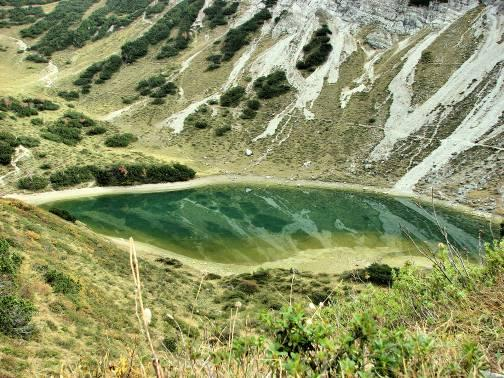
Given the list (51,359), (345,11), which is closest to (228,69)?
(345,11)

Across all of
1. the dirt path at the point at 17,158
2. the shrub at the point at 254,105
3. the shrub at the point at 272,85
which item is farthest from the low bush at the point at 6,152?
the shrub at the point at 272,85

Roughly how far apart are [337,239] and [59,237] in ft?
88.6

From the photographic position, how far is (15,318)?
1526 centimetres

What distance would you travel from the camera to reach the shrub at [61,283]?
66.9ft

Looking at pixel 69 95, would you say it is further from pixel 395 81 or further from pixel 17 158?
pixel 395 81

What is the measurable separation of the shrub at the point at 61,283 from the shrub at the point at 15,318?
3.99m

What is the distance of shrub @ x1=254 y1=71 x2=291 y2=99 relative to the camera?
284 ft

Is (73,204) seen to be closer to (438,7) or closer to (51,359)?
(51,359)

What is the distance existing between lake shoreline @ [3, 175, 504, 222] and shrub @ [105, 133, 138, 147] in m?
15.0

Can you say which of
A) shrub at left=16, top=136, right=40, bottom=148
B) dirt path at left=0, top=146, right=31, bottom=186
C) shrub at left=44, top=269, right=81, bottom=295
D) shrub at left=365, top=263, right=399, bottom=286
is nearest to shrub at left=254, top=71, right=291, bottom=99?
shrub at left=16, top=136, right=40, bottom=148

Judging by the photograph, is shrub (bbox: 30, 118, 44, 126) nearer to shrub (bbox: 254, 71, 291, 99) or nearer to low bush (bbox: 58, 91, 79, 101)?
Answer: low bush (bbox: 58, 91, 79, 101)

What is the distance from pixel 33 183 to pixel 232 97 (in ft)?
140

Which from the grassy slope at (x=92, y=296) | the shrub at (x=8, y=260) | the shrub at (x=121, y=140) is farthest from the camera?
the shrub at (x=121, y=140)

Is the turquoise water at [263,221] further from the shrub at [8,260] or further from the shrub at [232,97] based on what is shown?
the shrub at [232,97]
